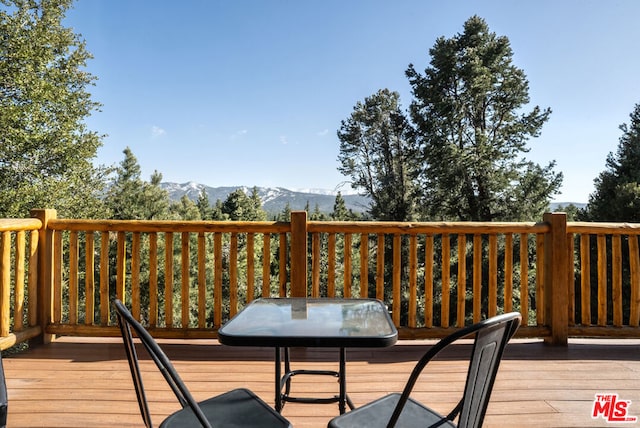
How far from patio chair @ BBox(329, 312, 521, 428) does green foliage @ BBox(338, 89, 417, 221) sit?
18.2 metres

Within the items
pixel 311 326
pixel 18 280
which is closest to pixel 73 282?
pixel 18 280

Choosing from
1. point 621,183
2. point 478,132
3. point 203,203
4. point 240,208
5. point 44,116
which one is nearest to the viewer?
point 44,116

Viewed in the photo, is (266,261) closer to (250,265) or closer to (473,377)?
(250,265)

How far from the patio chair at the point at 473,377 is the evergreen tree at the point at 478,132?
16153 mm

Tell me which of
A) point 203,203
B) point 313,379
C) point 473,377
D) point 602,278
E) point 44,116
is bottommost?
point 313,379

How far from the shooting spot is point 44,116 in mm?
14648

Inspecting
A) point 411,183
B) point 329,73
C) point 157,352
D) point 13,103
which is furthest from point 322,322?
point 329,73

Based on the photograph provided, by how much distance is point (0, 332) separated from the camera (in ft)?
9.89

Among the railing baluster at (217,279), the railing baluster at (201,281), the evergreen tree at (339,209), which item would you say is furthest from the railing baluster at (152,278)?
the evergreen tree at (339,209)

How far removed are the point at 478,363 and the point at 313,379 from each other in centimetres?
177

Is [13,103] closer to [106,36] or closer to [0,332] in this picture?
[106,36]

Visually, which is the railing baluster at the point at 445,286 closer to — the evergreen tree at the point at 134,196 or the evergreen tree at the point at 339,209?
the evergreen tree at the point at 134,196

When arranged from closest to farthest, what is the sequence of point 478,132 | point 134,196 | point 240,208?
point 478,132
point 134,196
point 240,208

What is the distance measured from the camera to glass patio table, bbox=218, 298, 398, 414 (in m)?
1.29
